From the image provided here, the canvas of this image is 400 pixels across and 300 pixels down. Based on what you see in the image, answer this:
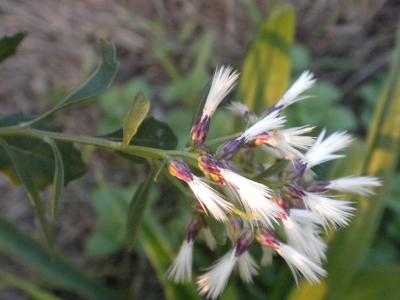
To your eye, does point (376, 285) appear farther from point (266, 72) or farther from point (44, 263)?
point (44, 263)

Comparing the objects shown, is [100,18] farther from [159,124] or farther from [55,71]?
[159,124]

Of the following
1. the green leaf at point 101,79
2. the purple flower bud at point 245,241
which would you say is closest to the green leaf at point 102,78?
the green leaf at point 101,79

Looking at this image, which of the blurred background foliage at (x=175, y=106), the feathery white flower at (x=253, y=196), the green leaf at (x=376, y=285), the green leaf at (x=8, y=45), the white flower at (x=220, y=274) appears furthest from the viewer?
the blurred background foliage at (x=175, y=106)

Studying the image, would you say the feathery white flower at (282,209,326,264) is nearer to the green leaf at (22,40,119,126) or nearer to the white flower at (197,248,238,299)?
the white flower at (197,248,238,299)

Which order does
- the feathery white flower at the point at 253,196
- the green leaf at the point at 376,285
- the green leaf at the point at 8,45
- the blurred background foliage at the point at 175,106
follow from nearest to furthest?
the feathery white flower at the point at 253,196, the green leaf at the point at 8,45, the green leaf at the point at 376,285, the blurred background foliage at the point at 175,106

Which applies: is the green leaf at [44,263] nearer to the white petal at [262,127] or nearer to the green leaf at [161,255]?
the green leaf at [161,255]

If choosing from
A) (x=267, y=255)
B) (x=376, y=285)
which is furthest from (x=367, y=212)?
(x=267, y=255)

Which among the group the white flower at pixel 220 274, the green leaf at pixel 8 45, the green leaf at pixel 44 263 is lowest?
the green leaf at pixel 44 263
